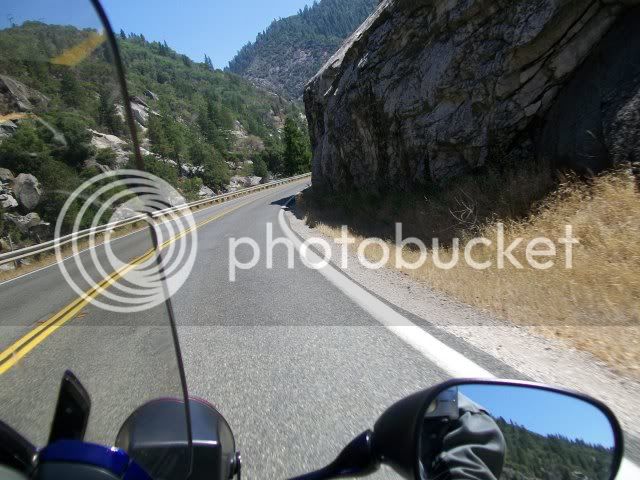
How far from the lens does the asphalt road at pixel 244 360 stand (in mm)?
1362

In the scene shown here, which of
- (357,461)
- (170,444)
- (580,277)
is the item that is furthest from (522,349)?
(170,444)

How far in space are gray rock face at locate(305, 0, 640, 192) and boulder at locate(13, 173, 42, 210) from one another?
10.6m

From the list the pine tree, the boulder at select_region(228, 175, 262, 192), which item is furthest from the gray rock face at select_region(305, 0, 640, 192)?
the boulder at select_region(228, 175, 262, 192)

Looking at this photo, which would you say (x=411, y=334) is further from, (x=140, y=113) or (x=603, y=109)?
(x=603, y=109)

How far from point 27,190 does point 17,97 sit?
24 cm

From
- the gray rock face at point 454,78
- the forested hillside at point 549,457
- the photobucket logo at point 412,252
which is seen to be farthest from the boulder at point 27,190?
the gray rock face at point 454,78

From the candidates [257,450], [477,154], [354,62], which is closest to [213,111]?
[354,62]

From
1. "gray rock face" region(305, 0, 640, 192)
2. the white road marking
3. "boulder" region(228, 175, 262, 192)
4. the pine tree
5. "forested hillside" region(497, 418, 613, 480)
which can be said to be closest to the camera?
"forested hillside" region(497, 418, 613, 480)

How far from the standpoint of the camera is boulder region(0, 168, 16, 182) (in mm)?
1146

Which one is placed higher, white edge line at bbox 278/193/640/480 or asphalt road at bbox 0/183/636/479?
asphalt road at bbox 0/183/636/479

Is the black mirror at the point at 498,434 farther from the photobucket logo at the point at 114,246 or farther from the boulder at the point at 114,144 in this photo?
the boulder at the point at 114,144

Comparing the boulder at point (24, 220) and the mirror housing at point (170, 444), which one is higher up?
the boulder at point (24, 220)

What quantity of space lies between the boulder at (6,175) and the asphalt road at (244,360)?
29 cm

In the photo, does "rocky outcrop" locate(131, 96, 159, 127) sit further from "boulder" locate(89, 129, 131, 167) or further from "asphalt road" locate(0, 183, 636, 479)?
"asphalt road" locate(0, 183, 636, 479)
